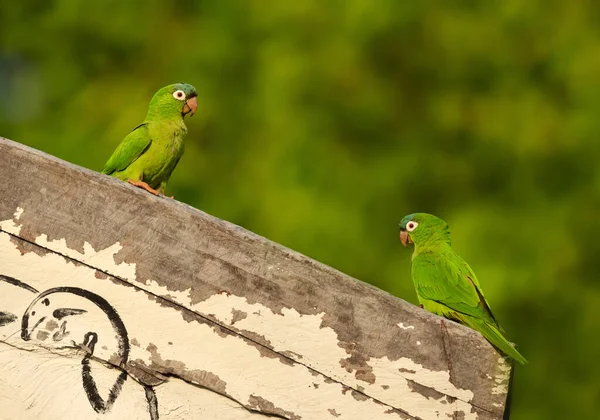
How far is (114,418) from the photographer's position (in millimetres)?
1942

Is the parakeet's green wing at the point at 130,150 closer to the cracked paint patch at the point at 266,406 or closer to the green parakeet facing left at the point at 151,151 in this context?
the green parakeet facing left at the point at 151,151

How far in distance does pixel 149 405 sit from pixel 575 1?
21.2 feet

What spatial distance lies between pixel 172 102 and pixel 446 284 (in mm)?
1698

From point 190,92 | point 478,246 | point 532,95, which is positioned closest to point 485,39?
point 532,95

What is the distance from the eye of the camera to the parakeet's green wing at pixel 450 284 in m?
3.28

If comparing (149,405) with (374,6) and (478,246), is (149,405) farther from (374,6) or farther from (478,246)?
(374,6)

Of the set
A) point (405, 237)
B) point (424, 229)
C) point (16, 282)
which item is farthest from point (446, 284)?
point (16, 282)

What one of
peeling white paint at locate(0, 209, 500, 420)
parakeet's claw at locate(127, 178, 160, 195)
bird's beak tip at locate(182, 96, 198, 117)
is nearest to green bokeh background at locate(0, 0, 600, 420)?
bird's beak tip at locate(182, 96, 198, 117)

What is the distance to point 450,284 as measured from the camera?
345cm

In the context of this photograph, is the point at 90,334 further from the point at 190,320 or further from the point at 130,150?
the point at 130,150

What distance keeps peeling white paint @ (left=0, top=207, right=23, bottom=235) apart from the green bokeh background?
451cm

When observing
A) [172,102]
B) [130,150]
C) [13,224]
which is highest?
[172,102]

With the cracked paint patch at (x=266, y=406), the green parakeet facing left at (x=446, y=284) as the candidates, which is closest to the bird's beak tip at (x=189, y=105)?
the green parakeet facing left at (x=446, y=284)

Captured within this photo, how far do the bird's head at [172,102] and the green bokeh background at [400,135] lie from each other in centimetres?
208
